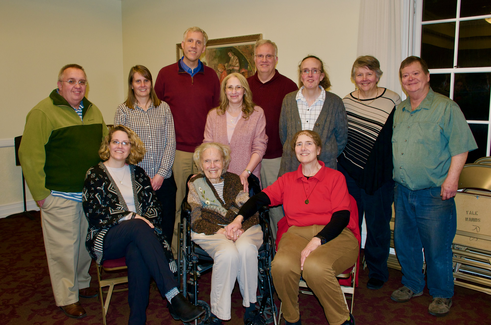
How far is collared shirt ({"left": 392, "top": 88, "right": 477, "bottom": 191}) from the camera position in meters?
2.40

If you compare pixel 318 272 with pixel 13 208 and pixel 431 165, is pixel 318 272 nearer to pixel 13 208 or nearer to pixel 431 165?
pixel 431 165

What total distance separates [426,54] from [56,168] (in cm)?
369

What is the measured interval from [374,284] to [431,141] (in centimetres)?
131

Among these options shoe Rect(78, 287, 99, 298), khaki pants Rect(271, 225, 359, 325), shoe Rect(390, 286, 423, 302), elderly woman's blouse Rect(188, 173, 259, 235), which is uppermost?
elderly woman's blouse Rect(188, 173, 259, 235)

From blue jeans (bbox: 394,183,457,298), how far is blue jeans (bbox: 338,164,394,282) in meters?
0.12

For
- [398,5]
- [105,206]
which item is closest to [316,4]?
[398,5]

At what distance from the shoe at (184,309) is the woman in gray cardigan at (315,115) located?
1.26 m

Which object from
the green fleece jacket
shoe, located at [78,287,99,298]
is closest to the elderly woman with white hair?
the green fleece jacket

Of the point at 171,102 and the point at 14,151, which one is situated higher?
the point at 171,102

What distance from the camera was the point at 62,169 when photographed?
2521 mm

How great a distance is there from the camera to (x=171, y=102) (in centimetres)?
321

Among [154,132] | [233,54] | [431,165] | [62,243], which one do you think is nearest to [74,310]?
[62,243]

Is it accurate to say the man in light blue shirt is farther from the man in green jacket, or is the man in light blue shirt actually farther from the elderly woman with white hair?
the man in green jacket

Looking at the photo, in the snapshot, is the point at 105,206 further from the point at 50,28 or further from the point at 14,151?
the point at 50,28
